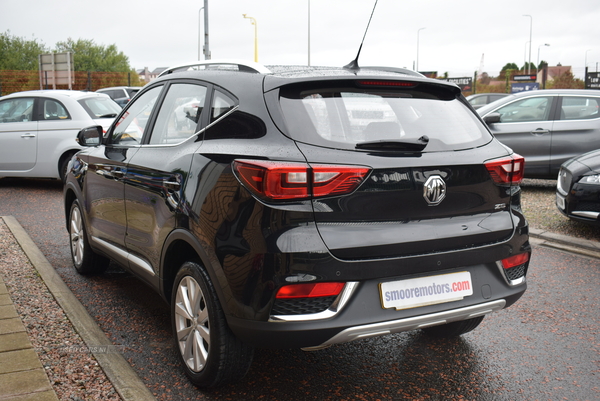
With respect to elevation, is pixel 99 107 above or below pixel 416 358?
above

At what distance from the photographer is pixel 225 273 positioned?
9.38 ft

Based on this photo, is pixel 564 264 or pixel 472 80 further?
pixel 472 80

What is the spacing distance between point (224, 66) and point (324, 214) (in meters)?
1.39

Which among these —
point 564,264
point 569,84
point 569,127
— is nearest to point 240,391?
point 564,264

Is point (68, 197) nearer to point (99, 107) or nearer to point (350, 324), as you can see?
point (350, 324)

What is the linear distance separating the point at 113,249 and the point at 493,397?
2763mm

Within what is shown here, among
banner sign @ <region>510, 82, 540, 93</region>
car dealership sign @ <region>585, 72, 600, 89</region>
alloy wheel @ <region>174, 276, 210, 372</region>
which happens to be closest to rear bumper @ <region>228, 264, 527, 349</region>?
alloy wheel @ <region>174, 276, 210, 372</region>

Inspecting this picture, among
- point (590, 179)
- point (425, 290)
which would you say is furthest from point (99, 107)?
point (425, 290)

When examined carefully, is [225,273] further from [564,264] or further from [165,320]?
[564,264]

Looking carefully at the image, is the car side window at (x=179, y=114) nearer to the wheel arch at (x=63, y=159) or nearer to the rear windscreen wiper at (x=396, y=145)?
the rear windscreen wiper at (x=396, y=145)

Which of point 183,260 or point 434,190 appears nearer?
point 434,190

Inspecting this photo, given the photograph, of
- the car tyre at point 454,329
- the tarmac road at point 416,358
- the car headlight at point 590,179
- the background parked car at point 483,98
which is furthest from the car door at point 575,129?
the background parked car at point 483,98

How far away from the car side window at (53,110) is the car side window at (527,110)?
24.7ft

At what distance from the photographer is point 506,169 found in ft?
10.6
